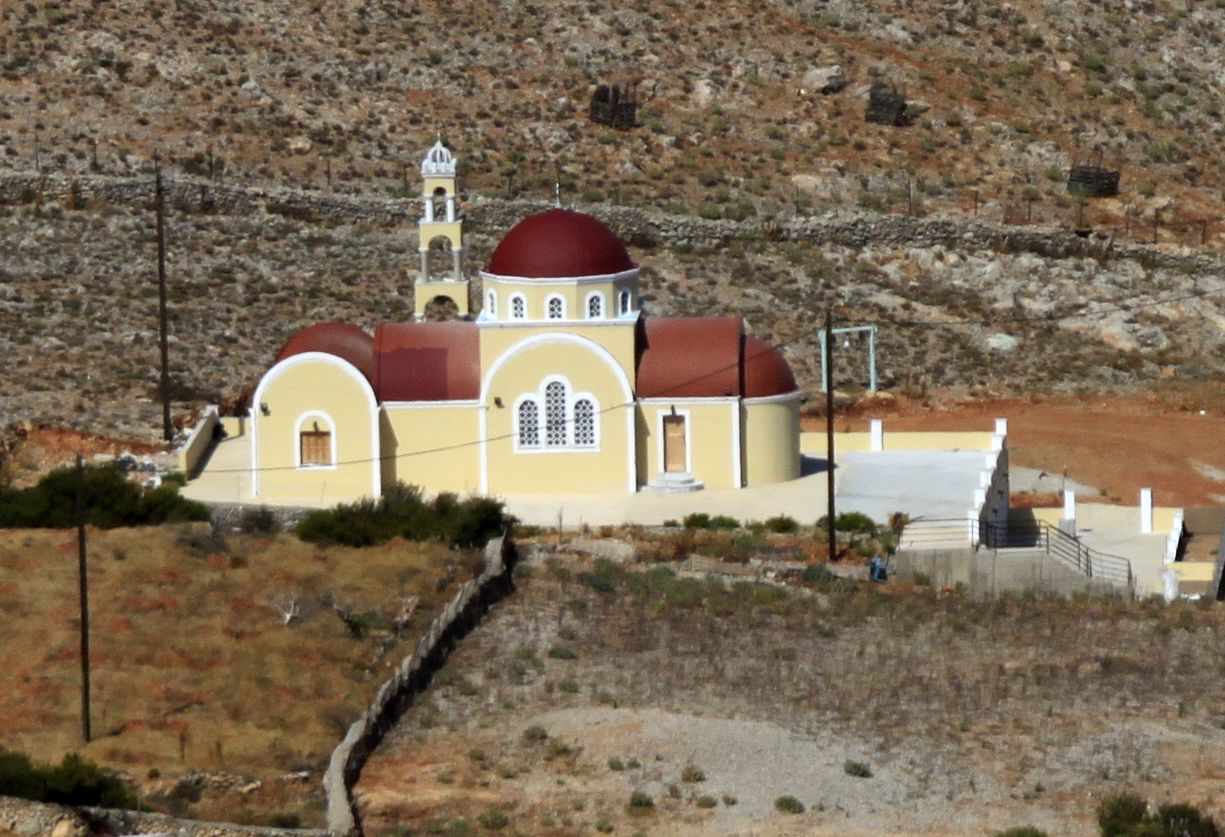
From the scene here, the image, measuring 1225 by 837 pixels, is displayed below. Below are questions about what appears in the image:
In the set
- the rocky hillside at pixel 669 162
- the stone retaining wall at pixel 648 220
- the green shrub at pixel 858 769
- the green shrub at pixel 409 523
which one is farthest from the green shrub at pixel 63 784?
the stone retaining wall at pixel 648 220

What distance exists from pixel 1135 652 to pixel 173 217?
1579 inches

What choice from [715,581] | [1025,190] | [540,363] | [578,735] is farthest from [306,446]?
[1025,190]

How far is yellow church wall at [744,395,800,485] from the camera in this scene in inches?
2334

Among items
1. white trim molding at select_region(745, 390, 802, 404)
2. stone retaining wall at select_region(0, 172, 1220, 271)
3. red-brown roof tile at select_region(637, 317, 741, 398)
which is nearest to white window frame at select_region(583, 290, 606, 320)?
red-brown roof tile at select_region(637, 317, 741, 398)

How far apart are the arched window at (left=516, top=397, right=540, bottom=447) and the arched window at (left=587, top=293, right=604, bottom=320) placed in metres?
2.04

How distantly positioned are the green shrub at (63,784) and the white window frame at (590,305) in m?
22.5

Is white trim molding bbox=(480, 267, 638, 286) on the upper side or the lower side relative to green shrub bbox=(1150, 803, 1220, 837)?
upper

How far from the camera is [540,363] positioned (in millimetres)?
59000

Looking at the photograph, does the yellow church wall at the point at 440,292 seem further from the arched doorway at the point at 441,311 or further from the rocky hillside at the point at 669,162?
the arched doorway at the point at 441,311

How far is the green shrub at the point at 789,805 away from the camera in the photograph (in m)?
40.1

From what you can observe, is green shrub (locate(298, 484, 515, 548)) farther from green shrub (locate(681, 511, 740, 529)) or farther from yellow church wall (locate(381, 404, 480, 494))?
yellow church wall (locate(381, 404, 480, 494))

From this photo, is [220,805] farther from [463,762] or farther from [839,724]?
[839,724]

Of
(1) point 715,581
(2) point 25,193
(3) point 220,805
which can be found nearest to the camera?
(3) point 220,805

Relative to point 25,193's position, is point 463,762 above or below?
below
